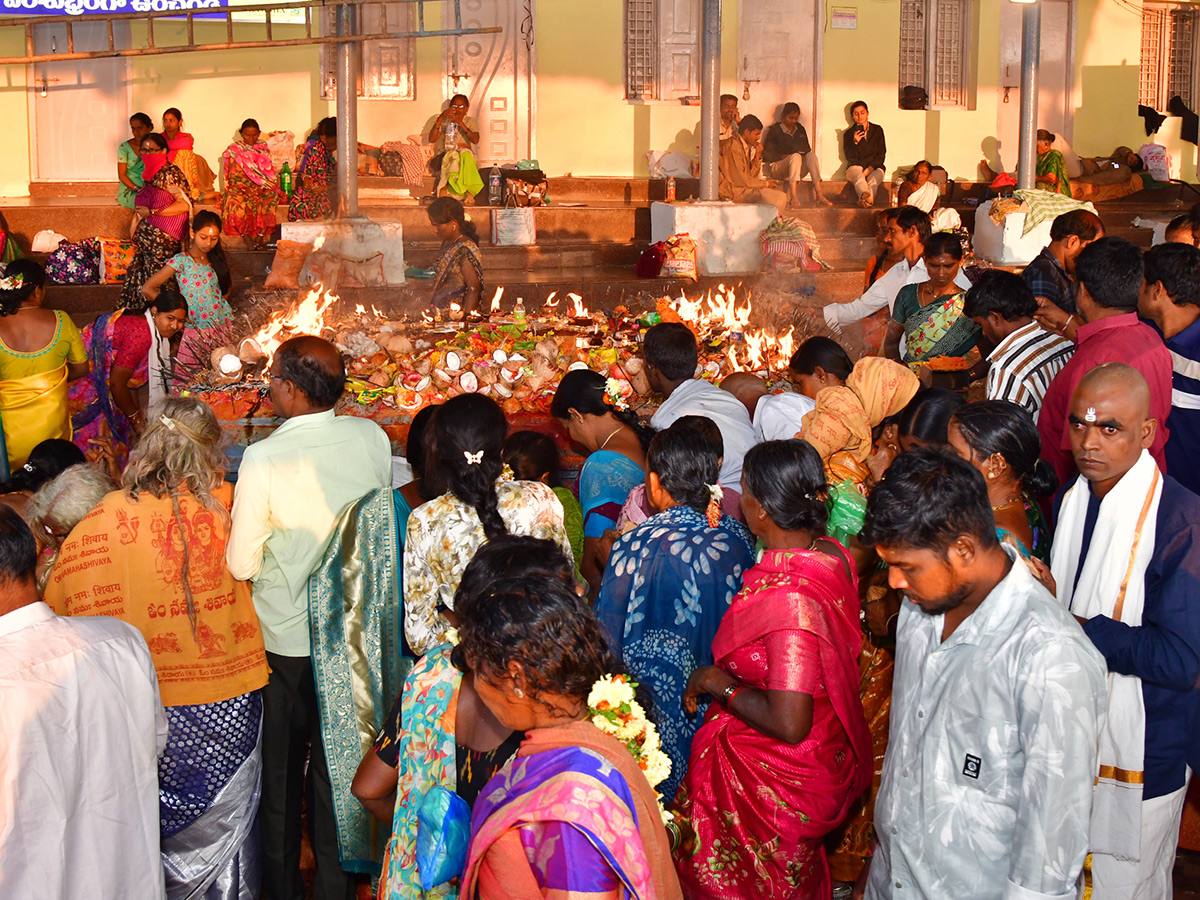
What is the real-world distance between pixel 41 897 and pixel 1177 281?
13.2 feet

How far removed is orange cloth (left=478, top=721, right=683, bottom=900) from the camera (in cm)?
175

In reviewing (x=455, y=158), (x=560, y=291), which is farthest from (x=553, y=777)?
(x=455, y=158)

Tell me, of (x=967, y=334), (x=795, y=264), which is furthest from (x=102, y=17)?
(x=967, y=334)

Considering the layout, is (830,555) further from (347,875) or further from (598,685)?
(347,875)

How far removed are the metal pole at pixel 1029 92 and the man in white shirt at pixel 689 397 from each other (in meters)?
7.29

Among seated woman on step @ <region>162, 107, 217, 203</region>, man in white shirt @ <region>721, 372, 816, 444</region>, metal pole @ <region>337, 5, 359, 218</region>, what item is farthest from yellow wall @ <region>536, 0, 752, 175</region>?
man in white shirt @ <region>721, 372, 816, 444</region>

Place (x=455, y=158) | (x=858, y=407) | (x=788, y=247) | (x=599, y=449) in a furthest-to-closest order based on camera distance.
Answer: (x=455, y=158) < (x=788, y=247) < (x=599, y=449) < (x=858, y=407)

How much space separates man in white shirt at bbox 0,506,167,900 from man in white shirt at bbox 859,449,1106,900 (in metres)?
1.70

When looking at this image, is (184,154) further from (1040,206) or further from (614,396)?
(614,396)

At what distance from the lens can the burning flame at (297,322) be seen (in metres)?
6.59

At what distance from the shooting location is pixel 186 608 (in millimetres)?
3180

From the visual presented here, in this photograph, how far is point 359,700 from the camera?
3.41 metres

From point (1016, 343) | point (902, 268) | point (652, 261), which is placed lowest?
point (1016, 343)

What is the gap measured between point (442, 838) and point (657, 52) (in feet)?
43.3
